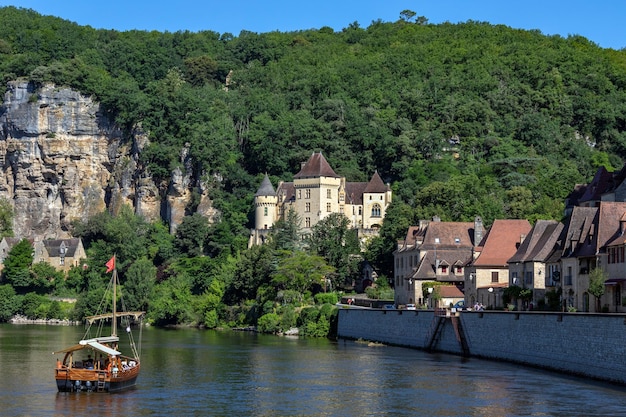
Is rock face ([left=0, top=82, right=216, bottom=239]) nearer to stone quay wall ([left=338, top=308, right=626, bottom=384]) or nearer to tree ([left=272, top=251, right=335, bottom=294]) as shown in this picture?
tree ([left=272, top=251, right=335, bottom=294])

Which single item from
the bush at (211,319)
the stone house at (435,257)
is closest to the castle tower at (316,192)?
the bush at (211,319)

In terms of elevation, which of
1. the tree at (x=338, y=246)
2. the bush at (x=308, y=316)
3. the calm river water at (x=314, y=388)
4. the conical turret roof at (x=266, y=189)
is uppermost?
the conical turret roof at (x=266, y=189)

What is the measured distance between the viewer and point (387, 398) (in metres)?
49.4

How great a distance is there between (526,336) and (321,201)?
74.3m

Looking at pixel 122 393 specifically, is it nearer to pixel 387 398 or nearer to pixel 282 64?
pixel 387 398

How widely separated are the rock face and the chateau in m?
24.8

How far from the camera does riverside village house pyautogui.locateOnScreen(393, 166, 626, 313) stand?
60031 mm

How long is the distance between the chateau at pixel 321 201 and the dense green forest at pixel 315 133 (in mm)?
3120

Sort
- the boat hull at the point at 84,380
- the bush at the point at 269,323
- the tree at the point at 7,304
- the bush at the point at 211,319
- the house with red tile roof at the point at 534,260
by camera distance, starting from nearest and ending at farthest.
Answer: the boat hull at the point at 84,380, the house with red tile roof at the point at 534,260, the bush at the point at 269,323, the bush at the point at 211,319, the tree at the point at 7,304

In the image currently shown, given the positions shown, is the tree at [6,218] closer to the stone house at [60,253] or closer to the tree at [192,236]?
the stone house at [60,253]

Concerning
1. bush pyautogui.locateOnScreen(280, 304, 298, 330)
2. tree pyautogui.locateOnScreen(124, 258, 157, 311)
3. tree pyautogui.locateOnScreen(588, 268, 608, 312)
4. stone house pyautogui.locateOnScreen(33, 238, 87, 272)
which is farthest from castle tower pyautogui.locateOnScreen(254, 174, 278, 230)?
tree pyautogui.locateOnScreen(588, 268, 608, 312)

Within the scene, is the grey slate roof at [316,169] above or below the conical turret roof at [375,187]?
above

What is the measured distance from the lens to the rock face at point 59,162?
159000 mm

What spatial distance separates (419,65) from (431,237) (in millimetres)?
97715
